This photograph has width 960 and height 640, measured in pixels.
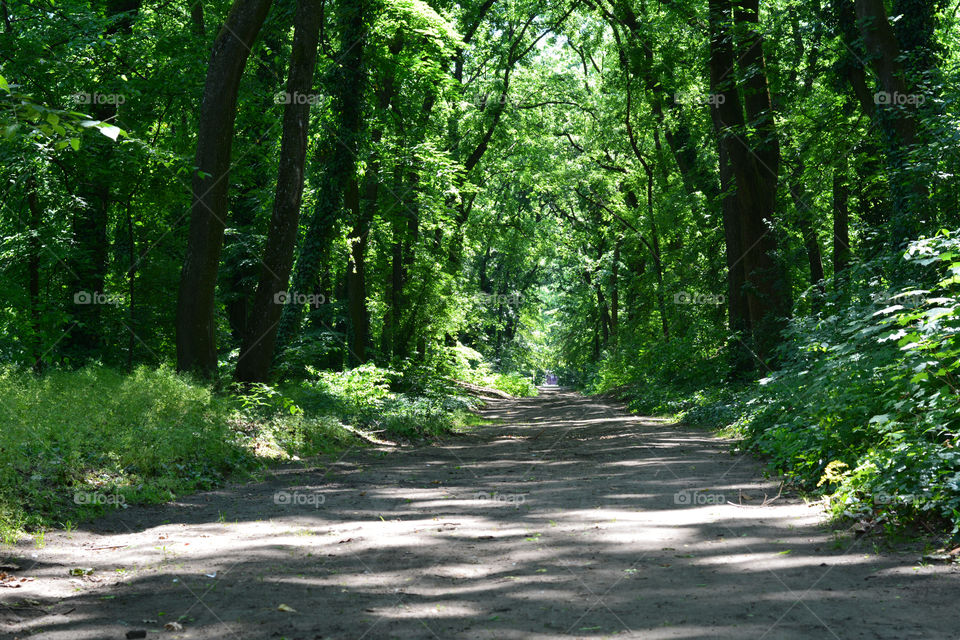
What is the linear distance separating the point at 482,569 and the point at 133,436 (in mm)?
5406

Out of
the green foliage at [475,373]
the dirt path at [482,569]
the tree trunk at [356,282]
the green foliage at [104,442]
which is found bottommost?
the green foliage at [475,373]

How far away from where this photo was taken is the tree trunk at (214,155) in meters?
12.7

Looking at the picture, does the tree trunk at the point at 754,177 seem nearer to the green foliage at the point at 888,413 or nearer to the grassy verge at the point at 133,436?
the green foliage at the point at 888,413

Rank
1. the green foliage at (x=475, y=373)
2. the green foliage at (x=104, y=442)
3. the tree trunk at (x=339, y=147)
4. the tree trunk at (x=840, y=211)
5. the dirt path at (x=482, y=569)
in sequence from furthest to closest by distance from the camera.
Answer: the green foliage at (x=475, y=373), the tree trunk at (x=339, y=147), the tree trunk at (x=840, y=211), the green foliage at (x=104, y=442), the dirt path at (x=482, y=569)

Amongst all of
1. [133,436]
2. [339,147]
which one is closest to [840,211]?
[339,147]

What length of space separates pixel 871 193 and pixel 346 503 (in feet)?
42.8

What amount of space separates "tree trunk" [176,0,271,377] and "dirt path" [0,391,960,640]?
14.9 feet

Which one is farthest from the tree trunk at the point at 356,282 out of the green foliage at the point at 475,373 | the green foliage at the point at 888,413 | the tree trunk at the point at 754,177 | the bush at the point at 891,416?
the bush at the point at 891,416

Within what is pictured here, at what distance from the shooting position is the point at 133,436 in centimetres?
905

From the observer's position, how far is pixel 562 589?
4898mm

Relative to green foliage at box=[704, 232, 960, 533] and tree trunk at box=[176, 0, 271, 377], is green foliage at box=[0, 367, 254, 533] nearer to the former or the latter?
tree trunk at box=[176, 0, 271, 377]

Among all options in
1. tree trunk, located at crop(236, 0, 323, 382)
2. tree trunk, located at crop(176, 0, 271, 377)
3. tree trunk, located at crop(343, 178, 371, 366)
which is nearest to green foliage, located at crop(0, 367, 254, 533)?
tree trunk, located at crop(176, 0, 271, 377)

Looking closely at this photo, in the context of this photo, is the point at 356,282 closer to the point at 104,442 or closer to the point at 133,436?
the point at 133,436

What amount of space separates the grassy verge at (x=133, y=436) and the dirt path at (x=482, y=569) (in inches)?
16.4
